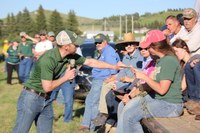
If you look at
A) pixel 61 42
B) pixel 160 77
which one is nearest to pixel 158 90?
pixel 160 77

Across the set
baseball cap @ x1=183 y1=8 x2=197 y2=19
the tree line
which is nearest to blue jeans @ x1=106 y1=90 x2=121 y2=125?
baseball cap @ x1=183 y1=8 x2=197 y2=19

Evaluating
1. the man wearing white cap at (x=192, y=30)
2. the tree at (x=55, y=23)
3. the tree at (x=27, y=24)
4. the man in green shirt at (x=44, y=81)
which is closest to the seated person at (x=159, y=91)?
the man in green shirt at (x=44, y=81)

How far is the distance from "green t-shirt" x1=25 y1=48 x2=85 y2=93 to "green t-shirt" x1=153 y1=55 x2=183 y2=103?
1233 millimetres

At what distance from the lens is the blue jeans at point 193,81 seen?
5.08 m

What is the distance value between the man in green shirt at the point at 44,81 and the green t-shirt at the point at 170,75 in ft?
3.47

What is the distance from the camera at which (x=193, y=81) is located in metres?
5.20

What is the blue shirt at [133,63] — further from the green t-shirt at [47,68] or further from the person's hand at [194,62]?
the green t-shirt at [47,68]

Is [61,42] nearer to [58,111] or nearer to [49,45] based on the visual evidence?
[58,111]

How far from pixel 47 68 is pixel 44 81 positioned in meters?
0.17

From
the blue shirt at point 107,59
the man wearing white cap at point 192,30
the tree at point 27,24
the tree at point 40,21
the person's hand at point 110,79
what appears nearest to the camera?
the man wearing white cap at point 192,30

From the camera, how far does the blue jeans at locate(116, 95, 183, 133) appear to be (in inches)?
176

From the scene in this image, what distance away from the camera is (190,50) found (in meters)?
5.73

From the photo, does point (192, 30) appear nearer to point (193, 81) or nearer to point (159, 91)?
point (193, 81)

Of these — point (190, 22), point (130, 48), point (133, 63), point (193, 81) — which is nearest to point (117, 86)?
point (133, 63)
